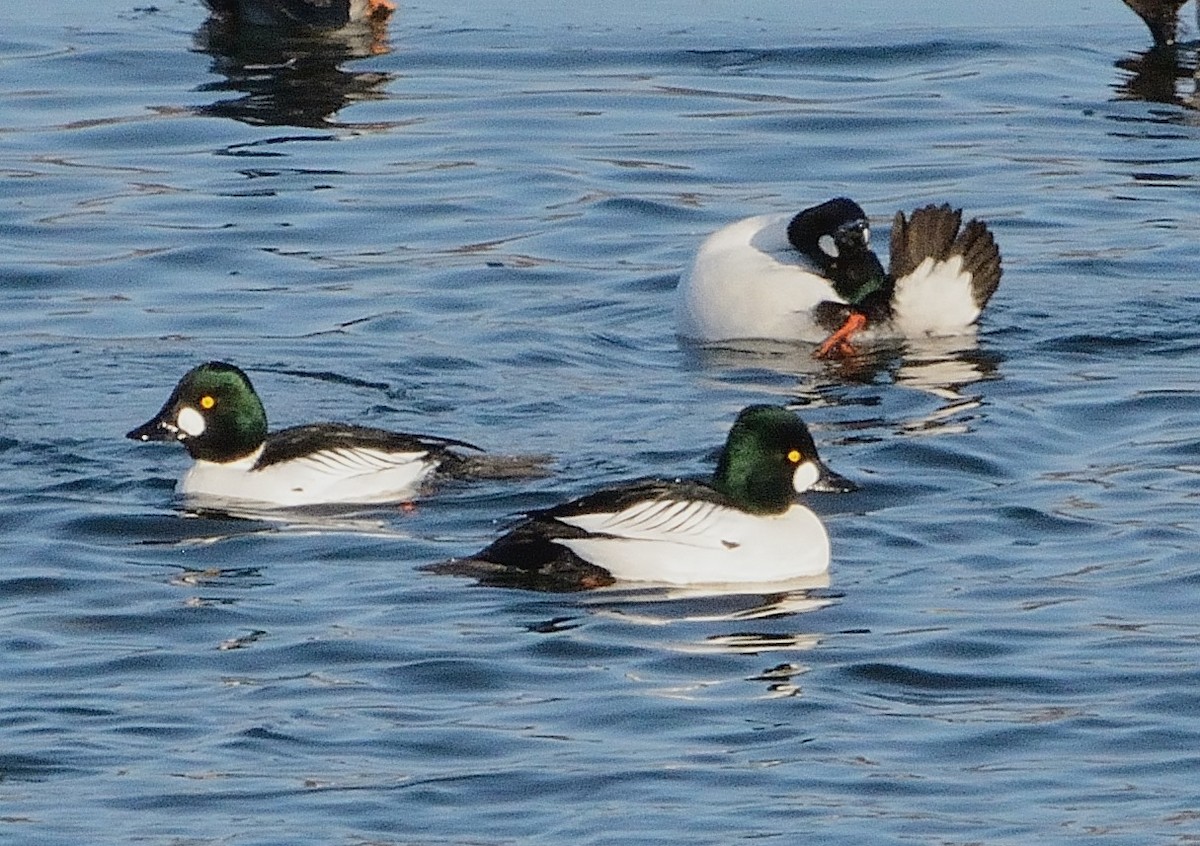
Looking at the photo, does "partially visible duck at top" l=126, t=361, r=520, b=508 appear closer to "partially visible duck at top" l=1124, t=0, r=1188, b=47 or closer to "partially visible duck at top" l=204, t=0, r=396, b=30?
"partially visible duck at top" l=204, t=0, r=396, b=30

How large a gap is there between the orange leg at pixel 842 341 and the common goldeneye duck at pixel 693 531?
152 inches

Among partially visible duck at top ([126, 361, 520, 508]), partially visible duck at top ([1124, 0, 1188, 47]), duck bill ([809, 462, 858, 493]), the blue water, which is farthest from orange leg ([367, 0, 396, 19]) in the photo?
duck bill ([809, 462, 858, 493])

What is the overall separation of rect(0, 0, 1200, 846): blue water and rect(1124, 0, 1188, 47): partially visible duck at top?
31 centimetres

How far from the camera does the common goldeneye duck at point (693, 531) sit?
387 inches

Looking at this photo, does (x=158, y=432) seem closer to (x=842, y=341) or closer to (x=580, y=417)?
(x=580, y=417)

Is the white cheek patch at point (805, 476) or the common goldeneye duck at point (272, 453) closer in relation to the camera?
the white cheek patch at point (805, 476)

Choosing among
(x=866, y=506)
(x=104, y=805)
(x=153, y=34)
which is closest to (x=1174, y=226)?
(x=866, y=506)

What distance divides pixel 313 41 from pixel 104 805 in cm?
1475

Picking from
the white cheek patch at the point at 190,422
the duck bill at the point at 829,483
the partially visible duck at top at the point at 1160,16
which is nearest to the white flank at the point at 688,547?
the duck bill at the point at 829,483

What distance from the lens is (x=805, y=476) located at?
10.1 m

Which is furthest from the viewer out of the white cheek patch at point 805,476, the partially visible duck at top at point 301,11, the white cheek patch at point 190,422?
the partially visible duck at top at point 301,11

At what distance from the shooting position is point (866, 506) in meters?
11.1

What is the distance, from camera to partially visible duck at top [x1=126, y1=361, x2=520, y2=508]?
435 inches

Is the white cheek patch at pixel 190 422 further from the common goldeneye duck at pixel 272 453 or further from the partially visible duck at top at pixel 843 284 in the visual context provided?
the partially visible duck at top at pixel 843 284
